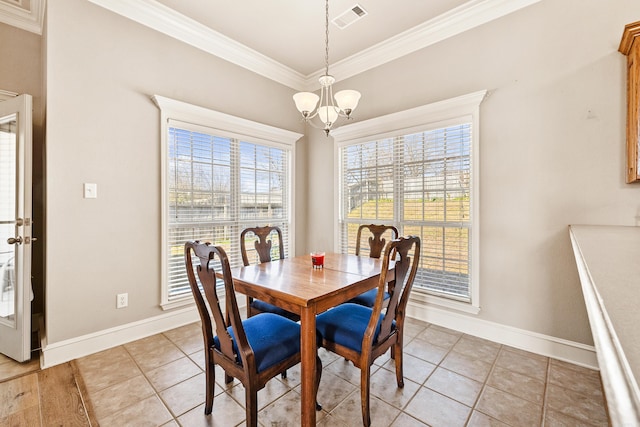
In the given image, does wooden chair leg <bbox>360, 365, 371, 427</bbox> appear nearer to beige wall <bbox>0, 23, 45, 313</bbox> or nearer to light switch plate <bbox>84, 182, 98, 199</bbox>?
light switch plate <bbox>84, 182, 98, 199</bbox>

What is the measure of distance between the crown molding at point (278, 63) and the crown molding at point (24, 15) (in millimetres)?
643

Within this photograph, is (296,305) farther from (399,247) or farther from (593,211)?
(593,211)

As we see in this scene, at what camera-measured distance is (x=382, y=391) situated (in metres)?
1.90

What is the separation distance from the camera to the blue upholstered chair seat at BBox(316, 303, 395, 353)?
168 cm

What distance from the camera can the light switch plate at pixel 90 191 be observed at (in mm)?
2373

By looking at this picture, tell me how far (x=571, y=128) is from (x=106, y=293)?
4.12m

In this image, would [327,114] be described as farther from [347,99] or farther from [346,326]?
[346,326]

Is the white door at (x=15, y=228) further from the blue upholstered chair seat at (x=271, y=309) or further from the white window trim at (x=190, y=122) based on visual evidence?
the blue upholstered chair seat at (x=271, y=309)

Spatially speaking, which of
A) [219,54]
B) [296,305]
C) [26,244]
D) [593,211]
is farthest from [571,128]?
[26,244]

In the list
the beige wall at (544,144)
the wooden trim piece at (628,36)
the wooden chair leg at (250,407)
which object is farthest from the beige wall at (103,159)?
the wooden trim piece at (628,36)

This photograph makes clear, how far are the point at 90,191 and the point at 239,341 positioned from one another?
2.01 m

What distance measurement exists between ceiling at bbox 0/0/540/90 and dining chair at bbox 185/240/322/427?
2439 millimetres

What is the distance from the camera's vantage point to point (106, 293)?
2.49m

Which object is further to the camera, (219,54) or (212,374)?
(219,54)
